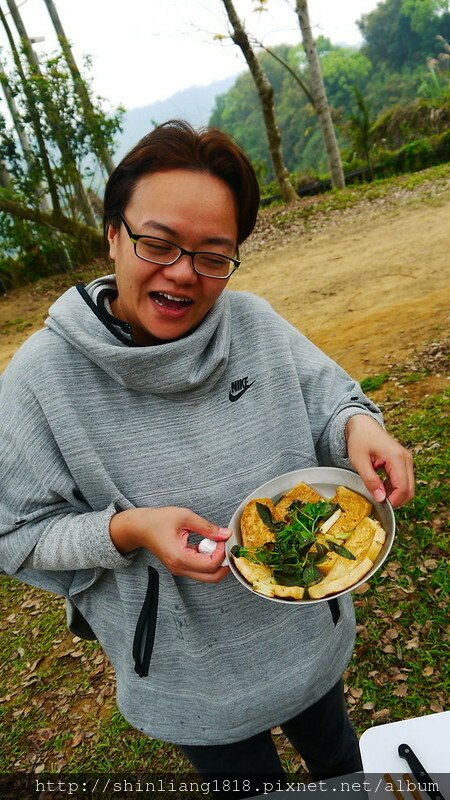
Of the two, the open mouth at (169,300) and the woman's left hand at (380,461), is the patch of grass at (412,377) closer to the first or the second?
the woman's left hand at (380,461)

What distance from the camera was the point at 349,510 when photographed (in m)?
1.59

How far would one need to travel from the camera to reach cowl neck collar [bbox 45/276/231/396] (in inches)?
58.7

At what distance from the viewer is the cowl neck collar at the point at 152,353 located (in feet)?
4.90

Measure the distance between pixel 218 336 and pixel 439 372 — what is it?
3.99m

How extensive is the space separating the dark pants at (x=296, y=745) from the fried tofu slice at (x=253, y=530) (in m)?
0.66

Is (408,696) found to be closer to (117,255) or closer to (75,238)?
(117,255)

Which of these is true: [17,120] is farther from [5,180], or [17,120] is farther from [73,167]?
[5,180]

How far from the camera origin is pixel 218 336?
165 centimetres

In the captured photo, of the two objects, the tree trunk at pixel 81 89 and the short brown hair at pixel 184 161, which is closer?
the short brown hair at pixel 184 161

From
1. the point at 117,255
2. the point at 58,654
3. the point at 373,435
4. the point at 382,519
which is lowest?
the point at 58,654

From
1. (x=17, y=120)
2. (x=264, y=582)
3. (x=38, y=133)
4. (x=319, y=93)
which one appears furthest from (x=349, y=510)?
(x=319, y=93)

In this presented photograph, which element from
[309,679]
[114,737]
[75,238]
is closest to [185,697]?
[309,679]

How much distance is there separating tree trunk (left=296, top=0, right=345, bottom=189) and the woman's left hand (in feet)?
47.8

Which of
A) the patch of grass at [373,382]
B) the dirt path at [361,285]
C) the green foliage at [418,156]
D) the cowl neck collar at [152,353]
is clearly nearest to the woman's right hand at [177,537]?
the cowl neck collar at [152,353]
